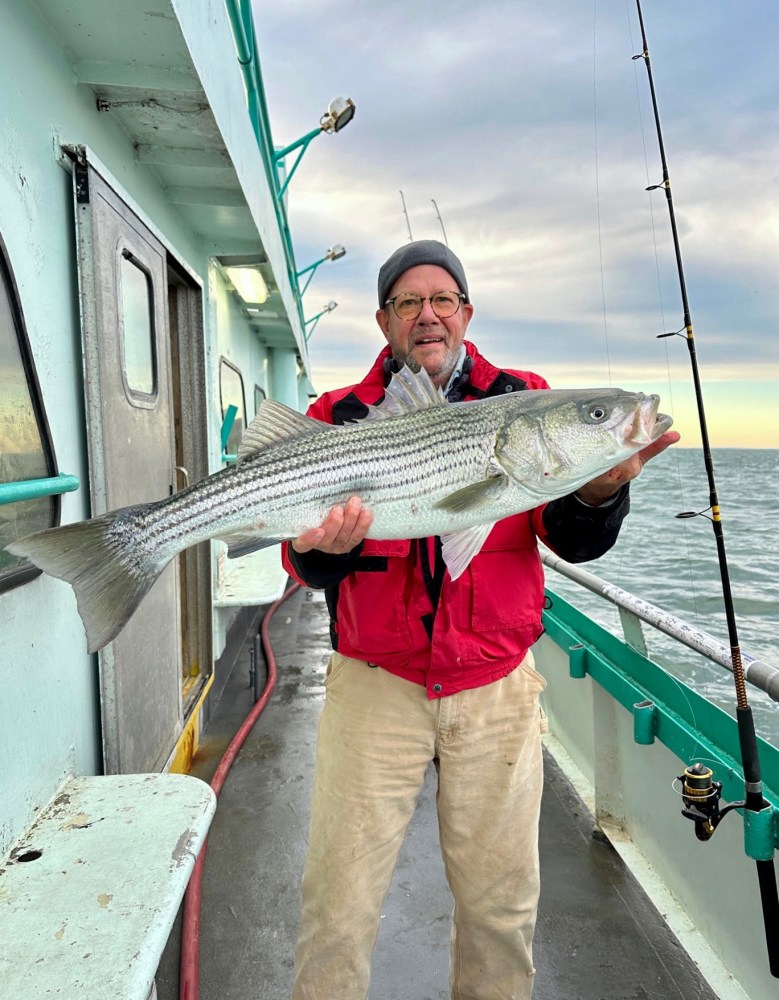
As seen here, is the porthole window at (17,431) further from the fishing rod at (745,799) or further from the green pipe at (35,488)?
the fishing rod at (745,799)

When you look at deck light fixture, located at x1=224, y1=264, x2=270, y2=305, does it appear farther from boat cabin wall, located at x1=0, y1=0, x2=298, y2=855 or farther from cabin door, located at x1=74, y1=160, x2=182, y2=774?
boat cabin wall, located at x1=0, y1=0, x2=298, y2=855

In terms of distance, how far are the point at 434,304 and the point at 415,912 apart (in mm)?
2930

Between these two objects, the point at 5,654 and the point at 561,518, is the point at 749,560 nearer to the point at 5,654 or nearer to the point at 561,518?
the point at 561,518

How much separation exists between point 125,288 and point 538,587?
2.57m

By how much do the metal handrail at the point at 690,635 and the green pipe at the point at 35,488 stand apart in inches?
106

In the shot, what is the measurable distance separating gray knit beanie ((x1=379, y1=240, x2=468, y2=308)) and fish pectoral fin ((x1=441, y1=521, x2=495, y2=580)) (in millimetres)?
1251

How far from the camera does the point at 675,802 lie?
3.48m

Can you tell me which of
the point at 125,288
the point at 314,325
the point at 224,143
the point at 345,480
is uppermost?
the point at 314,325

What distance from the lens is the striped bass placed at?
7.59 ft

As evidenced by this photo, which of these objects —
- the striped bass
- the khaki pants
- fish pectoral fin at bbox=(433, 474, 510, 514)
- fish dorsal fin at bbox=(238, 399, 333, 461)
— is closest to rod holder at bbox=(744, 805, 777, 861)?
the khaki pants

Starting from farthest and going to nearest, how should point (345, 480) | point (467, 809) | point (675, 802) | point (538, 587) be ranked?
point (675, 802)
point (538, 587)
point (467, 809)
point (345, 480)

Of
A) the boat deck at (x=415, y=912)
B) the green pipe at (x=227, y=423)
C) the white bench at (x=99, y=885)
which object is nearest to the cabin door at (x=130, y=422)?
the white bench at (x=99, y=885)

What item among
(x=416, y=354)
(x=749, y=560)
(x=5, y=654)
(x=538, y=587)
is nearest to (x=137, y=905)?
(x=5, y=654)

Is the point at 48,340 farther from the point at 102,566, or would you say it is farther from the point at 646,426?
the point at 646,426
